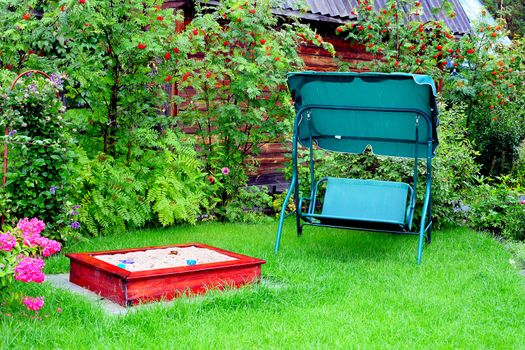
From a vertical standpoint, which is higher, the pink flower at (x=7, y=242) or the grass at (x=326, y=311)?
the pink flower at (x=7, y=242)

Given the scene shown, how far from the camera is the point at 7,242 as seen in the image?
3.65 metres

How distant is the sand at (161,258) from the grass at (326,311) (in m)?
0.46

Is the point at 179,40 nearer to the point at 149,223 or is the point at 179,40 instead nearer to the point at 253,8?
the point at 253,8

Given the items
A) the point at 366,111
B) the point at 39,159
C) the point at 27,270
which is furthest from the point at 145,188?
the point at 27,270

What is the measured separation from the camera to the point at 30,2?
21.8 feet

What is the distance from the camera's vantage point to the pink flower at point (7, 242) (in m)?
3.63

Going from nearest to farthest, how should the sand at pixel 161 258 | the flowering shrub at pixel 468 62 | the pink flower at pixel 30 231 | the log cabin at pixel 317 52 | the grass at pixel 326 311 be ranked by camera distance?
the grass at pixel 326 311 < the pink flower at pixel 30 231 < the sand at pixel 161 258 < the flowering shrub at pixel 468 62 < the log cabin at pixel 317 52

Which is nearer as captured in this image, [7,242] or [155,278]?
[7,242]

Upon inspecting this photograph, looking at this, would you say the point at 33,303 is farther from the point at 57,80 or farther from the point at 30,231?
the point at 57,80

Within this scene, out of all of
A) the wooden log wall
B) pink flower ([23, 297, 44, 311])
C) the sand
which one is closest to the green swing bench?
the sand

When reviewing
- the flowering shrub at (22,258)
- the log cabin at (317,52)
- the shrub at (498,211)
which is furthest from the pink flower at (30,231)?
the log cabin at (317,52)

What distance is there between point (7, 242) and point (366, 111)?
3.64m

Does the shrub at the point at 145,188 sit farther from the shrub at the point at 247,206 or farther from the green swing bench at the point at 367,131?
the green swing bench at the point at 367,131

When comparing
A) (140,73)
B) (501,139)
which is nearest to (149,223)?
(140,73)
